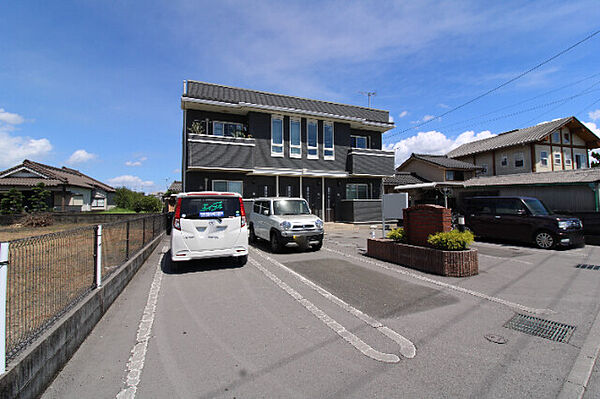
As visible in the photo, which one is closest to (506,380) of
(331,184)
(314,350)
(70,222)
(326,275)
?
(314,350)

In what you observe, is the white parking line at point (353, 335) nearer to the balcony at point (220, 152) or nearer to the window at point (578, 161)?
the balcony at point (220, 152)

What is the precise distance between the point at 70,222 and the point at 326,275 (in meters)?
21.2

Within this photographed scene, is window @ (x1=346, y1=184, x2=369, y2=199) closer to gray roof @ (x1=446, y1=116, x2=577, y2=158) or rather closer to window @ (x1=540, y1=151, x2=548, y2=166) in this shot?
gray roof @ (x1=446, y1=116, x2=577, y2=158)

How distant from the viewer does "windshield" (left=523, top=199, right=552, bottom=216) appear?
1012 centimetres

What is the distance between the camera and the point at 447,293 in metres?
5.05

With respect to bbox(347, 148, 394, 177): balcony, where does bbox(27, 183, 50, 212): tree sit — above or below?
below

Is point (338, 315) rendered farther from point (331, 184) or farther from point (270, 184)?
point (331, 184)

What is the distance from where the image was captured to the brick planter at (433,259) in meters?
6.09

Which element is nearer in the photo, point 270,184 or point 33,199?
Result: point 270,184

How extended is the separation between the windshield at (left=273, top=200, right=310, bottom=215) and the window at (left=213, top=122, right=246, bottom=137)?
7712mm

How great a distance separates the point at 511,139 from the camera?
2677 cm

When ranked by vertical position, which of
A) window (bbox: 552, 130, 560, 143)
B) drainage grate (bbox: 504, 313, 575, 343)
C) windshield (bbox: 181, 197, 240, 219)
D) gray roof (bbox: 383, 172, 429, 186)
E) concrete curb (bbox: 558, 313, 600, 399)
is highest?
window (bbox: 552, 130, 560, 143)

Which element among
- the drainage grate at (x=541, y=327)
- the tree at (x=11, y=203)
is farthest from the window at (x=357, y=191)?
the tree at (x=11, y=203)

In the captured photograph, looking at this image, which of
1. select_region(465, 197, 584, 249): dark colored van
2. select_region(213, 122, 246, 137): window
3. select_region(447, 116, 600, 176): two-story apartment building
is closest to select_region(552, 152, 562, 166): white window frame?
select_region(447, 116, 600, 176): two-story apartment building
